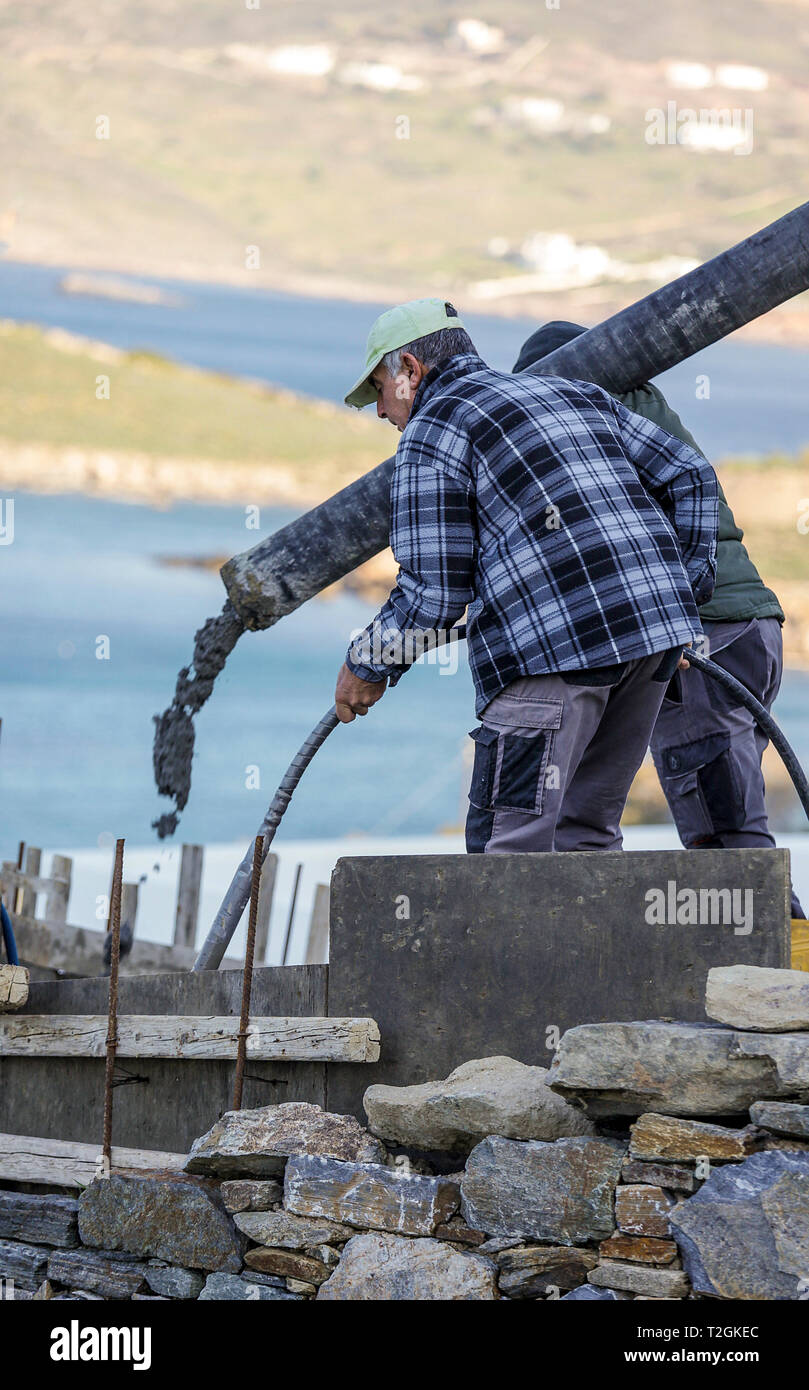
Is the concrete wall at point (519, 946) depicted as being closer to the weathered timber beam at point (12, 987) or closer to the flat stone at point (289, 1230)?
the flat stone at point (289, 1230)

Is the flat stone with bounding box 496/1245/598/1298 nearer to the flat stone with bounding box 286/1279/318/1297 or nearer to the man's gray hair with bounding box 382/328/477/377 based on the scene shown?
the flat stone with bounding box 286/1279/318/1297

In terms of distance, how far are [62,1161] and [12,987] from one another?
1.93 feet

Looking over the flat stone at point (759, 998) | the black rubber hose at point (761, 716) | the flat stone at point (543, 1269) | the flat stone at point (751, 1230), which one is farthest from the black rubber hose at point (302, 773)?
the flat stone at point (751, 1230)

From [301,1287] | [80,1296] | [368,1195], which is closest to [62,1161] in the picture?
[80,1296]

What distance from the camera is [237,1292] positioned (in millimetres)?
3377

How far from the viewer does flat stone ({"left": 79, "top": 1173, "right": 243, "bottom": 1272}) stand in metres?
3.47

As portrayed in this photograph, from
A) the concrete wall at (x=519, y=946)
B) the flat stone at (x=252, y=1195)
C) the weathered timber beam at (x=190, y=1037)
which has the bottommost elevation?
the flat stone at (x=252, y=1195)

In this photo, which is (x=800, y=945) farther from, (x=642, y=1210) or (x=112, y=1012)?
(x=112, y=1012)

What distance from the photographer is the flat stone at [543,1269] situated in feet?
9.37

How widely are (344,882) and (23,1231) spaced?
157 centimetres

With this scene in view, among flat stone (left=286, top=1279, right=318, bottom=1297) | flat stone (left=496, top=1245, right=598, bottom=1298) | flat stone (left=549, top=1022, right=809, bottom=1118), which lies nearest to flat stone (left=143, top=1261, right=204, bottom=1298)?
flat stone (left=286, top=1279, right=318, bottom=1297)

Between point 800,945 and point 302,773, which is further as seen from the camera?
point 302,773

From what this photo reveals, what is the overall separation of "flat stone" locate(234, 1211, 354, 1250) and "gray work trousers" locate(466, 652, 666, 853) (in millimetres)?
948

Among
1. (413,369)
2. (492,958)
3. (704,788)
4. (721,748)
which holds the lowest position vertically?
(492,958)
